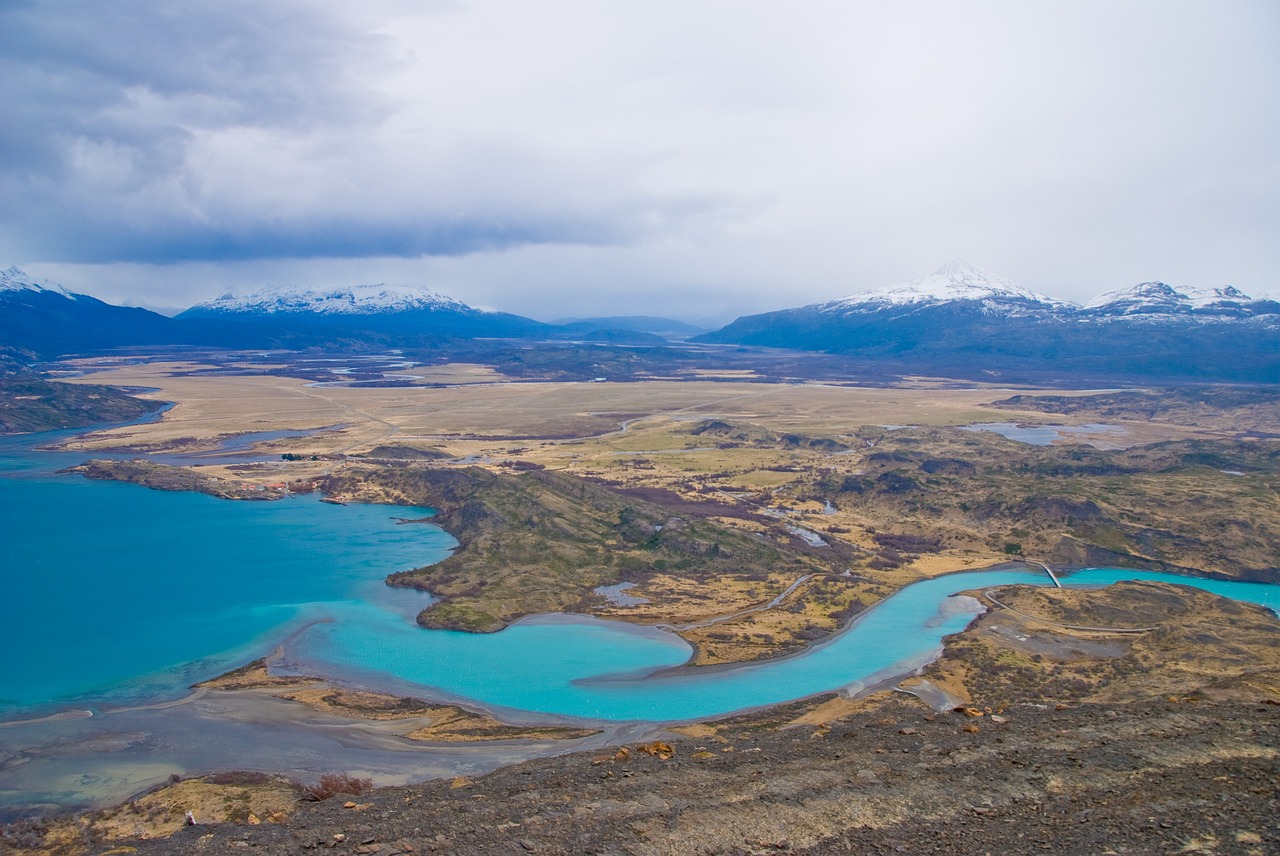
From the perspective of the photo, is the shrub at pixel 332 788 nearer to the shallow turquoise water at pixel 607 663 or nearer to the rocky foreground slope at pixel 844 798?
the rocky foreground slope at pixel 844 798

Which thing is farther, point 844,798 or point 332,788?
point 332,788

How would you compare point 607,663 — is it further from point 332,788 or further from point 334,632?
point 332,788

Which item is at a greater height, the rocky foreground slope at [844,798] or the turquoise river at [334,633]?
the rocky foreground slope at [844,798]

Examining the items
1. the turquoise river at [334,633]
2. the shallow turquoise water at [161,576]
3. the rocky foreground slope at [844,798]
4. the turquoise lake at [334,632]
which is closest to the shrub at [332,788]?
the rocky foreground slope at [844,798]

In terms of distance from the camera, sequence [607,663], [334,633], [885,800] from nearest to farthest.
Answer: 1. [885,800]
2. [607,663]
3. [334,633]

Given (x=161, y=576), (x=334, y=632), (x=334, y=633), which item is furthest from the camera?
(x=161, y=576)

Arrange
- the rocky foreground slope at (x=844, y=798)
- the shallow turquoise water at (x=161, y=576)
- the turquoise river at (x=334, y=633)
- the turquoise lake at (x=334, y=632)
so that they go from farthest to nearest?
the shallow turquoise water at (x=161, y=576) < the turquoise lake at (x=334, y=632) < the turquoise river at (x=334, y=633) < the rocky foreground slope at (x=844, y=798)

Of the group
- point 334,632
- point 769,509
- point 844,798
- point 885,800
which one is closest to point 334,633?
point 334,632
